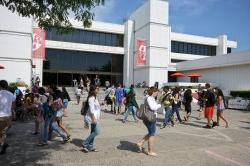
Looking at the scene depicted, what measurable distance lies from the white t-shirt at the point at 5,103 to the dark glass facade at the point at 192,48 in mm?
38164

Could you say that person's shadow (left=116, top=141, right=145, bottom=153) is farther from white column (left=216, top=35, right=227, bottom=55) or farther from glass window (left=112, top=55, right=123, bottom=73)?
white column (left=216, top=35, right=227, bottom=55)

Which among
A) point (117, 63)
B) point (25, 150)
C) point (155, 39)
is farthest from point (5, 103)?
point (117, 63)

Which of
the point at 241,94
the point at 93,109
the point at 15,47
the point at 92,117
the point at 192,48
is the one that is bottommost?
the point at 92,117

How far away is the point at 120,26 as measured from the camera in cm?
4056

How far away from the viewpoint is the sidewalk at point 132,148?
6785mm

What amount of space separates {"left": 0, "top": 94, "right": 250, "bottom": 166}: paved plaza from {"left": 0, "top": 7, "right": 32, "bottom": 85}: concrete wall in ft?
49.9

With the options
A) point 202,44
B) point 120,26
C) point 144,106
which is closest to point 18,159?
point 144,106

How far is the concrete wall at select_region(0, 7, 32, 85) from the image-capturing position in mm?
24984

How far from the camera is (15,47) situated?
25.5 m

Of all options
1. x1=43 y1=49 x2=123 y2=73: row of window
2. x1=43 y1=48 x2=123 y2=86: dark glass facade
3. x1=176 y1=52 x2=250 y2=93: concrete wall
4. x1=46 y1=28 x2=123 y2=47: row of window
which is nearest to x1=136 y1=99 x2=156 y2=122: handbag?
x1=176 y1=52 x2=250 y2=93: concrete wall

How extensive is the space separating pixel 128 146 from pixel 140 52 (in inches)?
1084

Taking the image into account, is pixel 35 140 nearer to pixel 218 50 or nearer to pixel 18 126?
pixel 18 126

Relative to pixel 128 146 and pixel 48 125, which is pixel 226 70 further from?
pixel 48 125

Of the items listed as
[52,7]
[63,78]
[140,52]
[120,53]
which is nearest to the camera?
[52,7]
